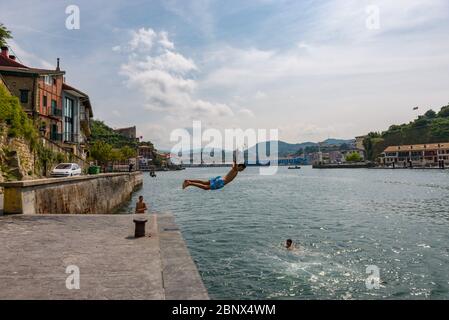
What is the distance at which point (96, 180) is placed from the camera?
27.2 meters

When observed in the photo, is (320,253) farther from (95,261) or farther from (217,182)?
(95,261)

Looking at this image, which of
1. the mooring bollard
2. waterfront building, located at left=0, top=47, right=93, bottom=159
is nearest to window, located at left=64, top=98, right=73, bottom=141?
waterfront building, located at left=0, top=47, right=93, bottom=159

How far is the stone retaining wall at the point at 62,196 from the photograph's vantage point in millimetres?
13234

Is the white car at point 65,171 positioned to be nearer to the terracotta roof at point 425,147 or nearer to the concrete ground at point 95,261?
the concrete ground at point 95,261

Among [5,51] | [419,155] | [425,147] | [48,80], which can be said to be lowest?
[419,155]

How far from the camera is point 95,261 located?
7.73 metres

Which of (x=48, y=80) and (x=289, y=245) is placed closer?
(x=289, y=245)

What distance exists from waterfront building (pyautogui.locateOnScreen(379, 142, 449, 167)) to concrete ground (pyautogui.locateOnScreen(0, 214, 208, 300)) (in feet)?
541

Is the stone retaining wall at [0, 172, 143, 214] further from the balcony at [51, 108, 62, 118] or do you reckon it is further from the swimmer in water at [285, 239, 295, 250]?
the balcony at [51, 108, 62, 118]

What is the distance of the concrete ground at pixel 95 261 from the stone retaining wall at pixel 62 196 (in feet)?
4.05

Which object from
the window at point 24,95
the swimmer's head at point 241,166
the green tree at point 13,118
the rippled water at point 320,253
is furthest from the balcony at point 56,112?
the swimmer's head at point 241,166

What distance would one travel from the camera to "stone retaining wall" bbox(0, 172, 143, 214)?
1323 centimetres

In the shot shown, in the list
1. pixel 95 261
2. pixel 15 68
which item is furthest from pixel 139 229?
pixel 15 68

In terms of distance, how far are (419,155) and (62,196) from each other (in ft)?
589
